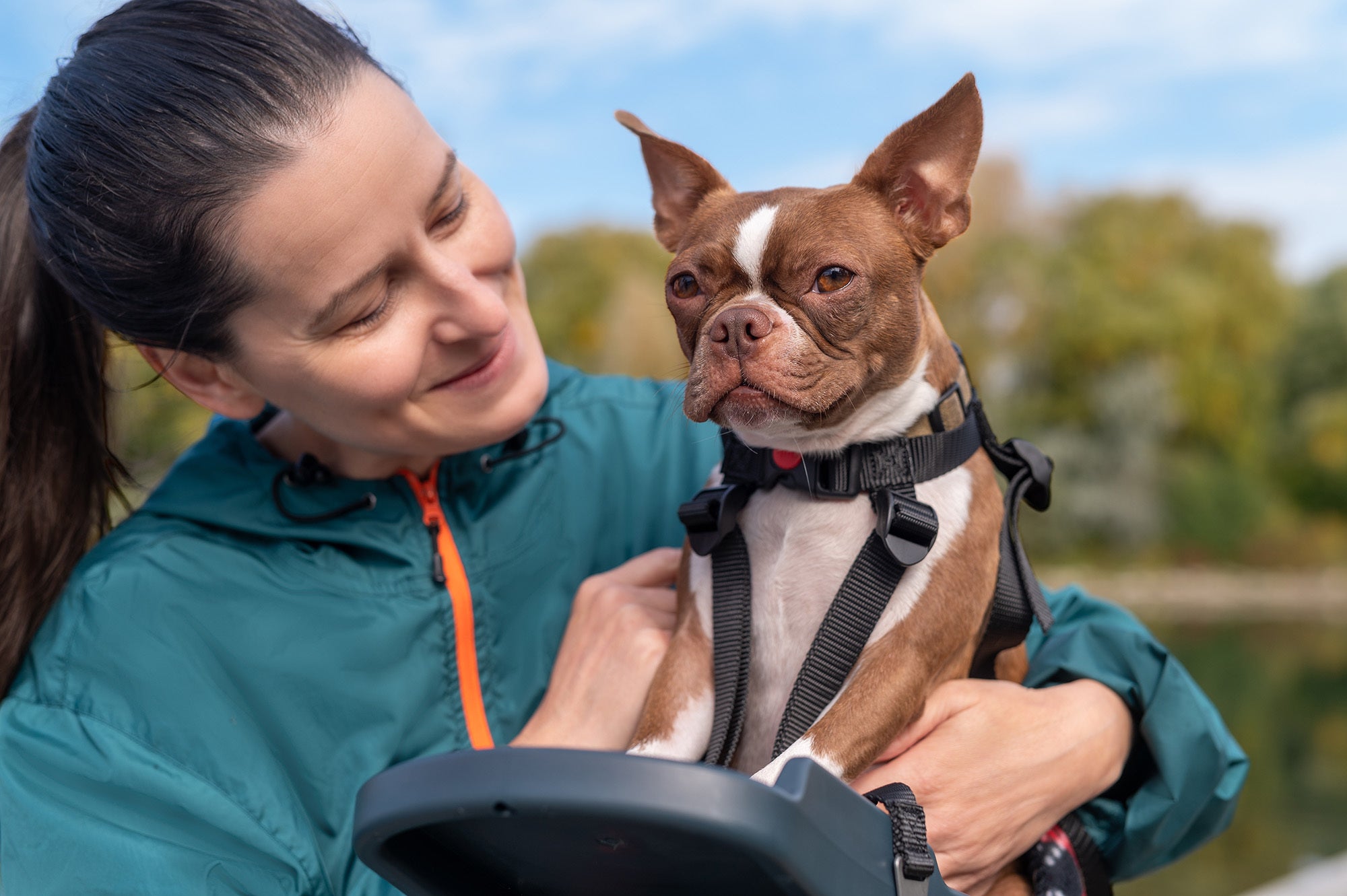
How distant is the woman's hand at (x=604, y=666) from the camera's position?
7.28ft

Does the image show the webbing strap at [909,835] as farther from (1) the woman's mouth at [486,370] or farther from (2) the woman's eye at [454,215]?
(2) the woman's eye at [454,215]

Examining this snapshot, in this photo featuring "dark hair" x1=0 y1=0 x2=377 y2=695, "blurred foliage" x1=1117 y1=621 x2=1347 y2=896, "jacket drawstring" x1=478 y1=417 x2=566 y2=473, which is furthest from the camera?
"blurred foliage" x1=1117 y1=621 x2=1347 y2=896

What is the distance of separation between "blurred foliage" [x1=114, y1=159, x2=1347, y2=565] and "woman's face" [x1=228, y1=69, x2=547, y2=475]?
22.8 m

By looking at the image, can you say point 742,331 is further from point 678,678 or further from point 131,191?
point 131,191

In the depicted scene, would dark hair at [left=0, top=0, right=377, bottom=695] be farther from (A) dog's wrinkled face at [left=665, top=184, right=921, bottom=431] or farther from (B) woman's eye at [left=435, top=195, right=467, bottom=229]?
(A) dog's wrinkled face at [left=665, top=184, right=921, bottom=431]

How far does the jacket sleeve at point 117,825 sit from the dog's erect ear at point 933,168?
5.48ft

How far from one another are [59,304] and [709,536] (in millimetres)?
1569

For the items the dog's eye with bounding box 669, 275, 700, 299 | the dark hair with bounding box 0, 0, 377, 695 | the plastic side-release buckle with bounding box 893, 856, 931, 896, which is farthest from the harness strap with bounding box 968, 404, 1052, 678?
the dark hair with bounding box 0, 0, 377, 695

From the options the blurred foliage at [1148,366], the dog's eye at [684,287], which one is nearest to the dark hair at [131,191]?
the dog's eye at [684,287]

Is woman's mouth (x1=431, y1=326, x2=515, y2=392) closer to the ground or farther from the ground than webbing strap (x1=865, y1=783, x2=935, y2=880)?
farther from the ground

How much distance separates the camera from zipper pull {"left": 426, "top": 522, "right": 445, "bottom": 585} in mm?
2373

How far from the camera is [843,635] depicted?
200 centimetres

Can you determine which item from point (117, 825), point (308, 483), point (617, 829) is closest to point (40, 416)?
point (308, 483)

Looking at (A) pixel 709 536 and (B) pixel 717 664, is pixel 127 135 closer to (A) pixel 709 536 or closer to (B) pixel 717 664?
(A) pixel 709 536
